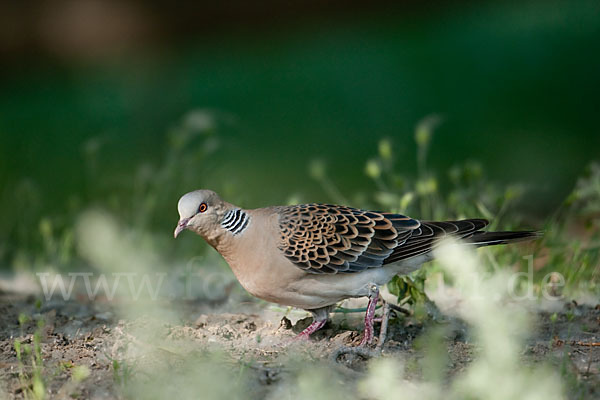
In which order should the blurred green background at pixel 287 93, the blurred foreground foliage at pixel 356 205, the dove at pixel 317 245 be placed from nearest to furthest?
the dove at pixel 317 245 < the blurred foreground foliage at pixel 356 205 < the blurred green background at pixel 287 93

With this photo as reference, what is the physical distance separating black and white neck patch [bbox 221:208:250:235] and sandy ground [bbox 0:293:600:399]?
0.55m

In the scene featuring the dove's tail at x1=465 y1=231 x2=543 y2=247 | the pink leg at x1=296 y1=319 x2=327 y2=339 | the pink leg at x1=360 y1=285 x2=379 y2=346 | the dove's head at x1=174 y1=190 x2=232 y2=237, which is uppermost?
the dove's head at x1=174 y1=190 x2=232 y2=237

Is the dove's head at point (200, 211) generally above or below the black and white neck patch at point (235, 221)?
above

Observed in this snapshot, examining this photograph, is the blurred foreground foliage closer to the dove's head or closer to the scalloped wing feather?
the scalloped wing feather

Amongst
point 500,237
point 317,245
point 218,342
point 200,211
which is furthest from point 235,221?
point 500,237

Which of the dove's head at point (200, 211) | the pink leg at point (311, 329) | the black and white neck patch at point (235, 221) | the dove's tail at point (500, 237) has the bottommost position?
the pink leg at point (311, 329)

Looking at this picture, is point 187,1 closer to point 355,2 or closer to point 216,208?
point 355,2

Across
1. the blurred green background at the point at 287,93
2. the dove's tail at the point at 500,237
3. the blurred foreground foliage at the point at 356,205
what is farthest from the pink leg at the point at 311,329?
the blurred green background at the point at 287,93

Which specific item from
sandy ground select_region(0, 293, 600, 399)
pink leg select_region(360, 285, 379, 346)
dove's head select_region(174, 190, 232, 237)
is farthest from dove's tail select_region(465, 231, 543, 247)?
dove's head select_region(174, 190, 232, 237)

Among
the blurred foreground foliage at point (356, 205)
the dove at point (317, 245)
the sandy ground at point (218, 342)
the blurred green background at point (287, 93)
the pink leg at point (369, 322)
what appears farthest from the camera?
the blurred green background at point (287, 93)

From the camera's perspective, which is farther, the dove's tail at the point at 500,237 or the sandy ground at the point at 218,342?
the dove's tail at the point at 500,237

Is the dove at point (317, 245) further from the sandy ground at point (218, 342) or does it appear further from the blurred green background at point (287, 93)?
the blurred green background at point (287, 93)

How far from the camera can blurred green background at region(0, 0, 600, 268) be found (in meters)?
8.35

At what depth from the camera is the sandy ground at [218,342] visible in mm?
3170
